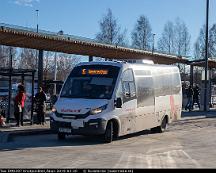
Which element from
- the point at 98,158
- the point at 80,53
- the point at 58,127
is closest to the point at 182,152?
the point at 98,158

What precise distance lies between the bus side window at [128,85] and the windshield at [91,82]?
1.39 ft

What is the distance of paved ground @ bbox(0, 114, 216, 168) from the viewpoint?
12.2 meters

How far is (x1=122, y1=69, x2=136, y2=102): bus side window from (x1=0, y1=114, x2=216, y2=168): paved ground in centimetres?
153

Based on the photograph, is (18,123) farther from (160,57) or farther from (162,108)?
(160,57)

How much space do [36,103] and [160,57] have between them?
21932 mm

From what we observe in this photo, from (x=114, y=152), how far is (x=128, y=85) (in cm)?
424

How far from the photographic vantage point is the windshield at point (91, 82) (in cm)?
1747

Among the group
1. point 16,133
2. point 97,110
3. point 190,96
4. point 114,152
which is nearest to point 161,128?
point 97,110

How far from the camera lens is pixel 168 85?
22.5 m

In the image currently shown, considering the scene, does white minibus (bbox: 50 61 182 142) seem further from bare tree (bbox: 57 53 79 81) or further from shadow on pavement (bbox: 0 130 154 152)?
bare tree (bbox: 57 53 79 81)

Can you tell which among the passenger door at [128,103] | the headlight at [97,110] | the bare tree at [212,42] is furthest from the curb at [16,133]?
the bare tree at [212,42]

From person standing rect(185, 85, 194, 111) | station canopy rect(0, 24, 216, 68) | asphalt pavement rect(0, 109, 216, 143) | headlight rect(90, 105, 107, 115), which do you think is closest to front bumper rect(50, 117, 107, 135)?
headlight rect(90, 105, 107, 115)

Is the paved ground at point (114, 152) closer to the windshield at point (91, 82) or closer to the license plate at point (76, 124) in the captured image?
the license plate at point (76, 124)

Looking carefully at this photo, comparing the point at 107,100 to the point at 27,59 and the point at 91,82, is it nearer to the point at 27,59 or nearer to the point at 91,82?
the point at 91,82
